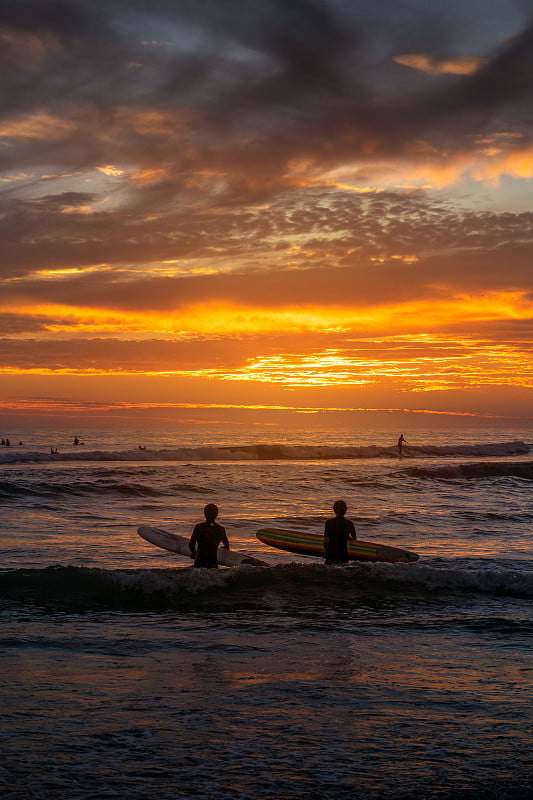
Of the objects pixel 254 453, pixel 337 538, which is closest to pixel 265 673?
pixel 337 538

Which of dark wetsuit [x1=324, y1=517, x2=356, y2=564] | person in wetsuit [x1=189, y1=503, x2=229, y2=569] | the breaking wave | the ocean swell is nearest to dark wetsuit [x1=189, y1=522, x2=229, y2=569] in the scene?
person in wetsuit [x1=189, y1=503, x2=229, y2=569]

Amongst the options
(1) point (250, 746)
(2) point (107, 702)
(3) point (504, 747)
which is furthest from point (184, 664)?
(3) point (504, 747)

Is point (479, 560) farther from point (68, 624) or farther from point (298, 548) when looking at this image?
point (68, 624)

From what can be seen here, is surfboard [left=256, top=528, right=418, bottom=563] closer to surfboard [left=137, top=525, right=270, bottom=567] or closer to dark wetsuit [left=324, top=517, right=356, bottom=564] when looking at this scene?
dark wetsuit [left=324, top=517, right=356, bottom=564]

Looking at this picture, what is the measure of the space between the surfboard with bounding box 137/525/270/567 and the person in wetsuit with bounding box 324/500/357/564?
147cm

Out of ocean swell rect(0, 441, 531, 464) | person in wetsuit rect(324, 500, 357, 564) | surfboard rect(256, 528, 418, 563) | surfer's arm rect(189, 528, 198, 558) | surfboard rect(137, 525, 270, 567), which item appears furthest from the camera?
ocean swell rect(0, 441, 531, 464)

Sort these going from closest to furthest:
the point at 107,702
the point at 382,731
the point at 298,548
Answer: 1. the point at 382,731
2. the point at 107,702
3. the point at 298,548

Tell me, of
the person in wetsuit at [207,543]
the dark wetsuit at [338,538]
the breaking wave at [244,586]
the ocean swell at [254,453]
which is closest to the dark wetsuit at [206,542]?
the person in wetsuit at [207,543]

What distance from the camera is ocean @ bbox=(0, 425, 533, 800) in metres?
5.48

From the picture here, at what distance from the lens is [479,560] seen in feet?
52.4

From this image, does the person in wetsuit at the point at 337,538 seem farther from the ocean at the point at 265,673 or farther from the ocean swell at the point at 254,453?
the ocean swell at the point at 254,453

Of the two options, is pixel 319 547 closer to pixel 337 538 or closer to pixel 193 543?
pixel 337 538

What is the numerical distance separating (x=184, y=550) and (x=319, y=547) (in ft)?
11.9

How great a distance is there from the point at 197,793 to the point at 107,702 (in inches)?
87.6
